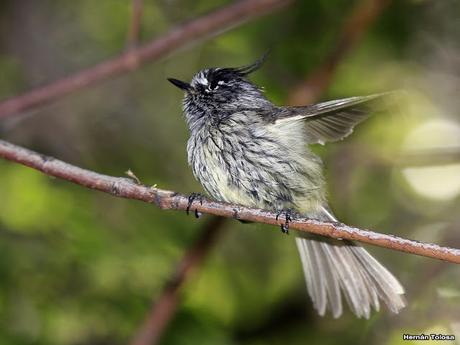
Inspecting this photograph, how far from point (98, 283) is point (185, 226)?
1173mm

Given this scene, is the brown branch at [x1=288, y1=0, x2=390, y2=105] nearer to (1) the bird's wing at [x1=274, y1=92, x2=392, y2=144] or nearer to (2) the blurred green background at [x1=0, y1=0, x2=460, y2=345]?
(2) the blurred green background at [x1=0, y1=0, x2=460, y2=345]

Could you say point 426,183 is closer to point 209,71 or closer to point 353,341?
point 353,341

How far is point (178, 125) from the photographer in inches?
302

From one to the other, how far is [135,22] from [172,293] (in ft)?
5.64

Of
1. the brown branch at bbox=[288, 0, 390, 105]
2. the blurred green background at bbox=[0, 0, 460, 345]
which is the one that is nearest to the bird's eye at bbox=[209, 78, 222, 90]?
the blurred green background at bbox=[0, 0, 460, 345]

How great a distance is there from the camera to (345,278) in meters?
4.43

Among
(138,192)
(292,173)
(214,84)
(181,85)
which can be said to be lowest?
(138,192)

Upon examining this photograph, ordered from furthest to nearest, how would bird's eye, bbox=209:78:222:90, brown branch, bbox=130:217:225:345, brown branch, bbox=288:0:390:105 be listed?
brown branch, bbox=288:0:390:105 < bird's eye, bbox=209:78:222:90 < brown branch, bbox=130:217:225:345

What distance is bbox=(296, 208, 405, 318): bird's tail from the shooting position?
13.6ft

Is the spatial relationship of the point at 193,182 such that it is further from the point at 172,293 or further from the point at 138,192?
the point at 138,192

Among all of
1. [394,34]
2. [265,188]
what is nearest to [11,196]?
[265,188]

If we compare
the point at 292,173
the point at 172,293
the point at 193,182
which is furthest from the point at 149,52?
the point at 193,182

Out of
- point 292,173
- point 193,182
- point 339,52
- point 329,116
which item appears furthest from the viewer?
point 193,182

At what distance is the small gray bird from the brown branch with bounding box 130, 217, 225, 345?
0.73 meters
